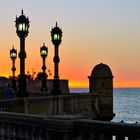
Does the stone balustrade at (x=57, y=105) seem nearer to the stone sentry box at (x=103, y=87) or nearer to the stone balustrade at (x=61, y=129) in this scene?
the stone sentry box at (x=103, y=87)

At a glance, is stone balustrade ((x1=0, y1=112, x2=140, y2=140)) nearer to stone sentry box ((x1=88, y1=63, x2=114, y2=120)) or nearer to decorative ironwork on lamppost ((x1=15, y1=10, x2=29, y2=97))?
decorative ironwork on lamppost ((x1=15, y1=10, x2=29, y2=97))

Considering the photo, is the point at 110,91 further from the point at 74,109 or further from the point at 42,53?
the point at 74,109

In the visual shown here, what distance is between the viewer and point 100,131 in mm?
8633

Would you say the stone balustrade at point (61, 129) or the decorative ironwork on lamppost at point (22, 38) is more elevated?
the decorative ironwork on lamppost at point (22, 38)

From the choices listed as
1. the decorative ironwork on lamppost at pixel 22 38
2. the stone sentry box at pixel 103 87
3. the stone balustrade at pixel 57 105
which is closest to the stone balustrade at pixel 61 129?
the stone balustrade at pixel 57 105

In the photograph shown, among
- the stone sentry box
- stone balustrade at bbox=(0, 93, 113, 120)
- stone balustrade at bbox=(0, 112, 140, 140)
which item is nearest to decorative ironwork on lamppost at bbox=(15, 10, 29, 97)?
stone balustrade at bbox=(0, 93, 113, 120)

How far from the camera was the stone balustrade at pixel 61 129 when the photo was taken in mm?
8312

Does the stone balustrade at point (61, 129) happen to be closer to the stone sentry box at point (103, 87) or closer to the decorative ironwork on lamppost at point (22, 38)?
→ the decorative ironwork on lamppost at point (22, 38)

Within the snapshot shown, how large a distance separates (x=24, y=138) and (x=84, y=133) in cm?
174

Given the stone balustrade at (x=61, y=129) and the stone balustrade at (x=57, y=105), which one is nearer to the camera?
the stone balustrade at (x=61, y=129)

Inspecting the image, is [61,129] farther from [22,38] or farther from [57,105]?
[57,105]

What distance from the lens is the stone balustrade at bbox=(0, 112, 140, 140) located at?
27.3 feet

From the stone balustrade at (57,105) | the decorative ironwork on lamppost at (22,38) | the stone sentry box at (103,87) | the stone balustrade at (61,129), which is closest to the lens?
the stone balustrade at (61,129)

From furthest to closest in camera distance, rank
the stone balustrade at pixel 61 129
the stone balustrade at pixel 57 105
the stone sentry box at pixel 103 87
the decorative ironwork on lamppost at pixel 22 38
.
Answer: the stone sentry box at pixel 103 87, the decorative ironwork on lamppost at pixel 22 38, the stone balustrade at pixel 57 105, the stone balustrade at pixel 61 129
